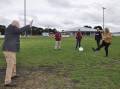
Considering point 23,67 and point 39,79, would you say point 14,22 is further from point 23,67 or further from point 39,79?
point 23,67

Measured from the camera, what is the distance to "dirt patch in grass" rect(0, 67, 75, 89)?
1237 cm

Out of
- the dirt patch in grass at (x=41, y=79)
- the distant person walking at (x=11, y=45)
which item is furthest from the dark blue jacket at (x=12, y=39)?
the dirt patch in grass at (x=41, y=79)

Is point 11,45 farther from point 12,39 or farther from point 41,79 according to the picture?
point 41,79

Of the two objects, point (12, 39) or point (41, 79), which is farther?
point (41, 79)

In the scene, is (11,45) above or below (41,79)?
above

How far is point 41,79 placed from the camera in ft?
44.7

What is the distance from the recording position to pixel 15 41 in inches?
494

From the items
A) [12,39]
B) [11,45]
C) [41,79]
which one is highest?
[12,39]

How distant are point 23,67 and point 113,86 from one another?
585cm

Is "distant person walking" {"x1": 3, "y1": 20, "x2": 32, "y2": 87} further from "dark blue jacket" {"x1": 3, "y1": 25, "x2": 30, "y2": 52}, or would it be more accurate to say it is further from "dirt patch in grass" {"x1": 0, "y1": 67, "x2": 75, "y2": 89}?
"dirt patch in grass" {"x1": 0, "y1": 67, "x2": 75, "y2": 89}

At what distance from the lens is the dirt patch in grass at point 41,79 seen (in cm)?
1237

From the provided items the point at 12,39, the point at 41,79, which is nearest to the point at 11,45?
the point at 12,39

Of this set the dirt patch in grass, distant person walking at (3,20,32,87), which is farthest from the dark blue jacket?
the dirt patch in grass

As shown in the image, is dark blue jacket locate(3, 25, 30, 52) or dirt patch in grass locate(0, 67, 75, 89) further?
dark blue jacket locate(3, 25, 30, 52)
